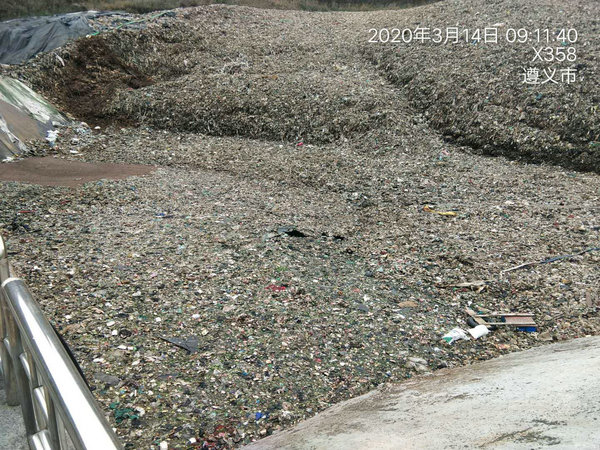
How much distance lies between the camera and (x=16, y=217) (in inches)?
173

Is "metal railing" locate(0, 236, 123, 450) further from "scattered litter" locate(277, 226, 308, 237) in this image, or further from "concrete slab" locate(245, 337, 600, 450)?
"scattered litter" locate(277, 226, 308, 237)

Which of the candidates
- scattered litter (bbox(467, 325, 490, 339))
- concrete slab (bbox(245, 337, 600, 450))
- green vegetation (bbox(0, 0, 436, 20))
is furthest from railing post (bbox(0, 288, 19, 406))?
green vegetation (bbox(0, 0, 436, 20))

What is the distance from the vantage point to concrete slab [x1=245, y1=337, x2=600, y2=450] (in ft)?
5.64

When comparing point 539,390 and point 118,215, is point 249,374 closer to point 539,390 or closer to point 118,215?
point 539,390

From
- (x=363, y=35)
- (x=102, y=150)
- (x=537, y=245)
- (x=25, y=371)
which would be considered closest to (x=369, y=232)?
(x=537, y=245)

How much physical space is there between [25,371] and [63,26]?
Answer: 9.28 m

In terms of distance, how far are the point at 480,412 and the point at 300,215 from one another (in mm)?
3066

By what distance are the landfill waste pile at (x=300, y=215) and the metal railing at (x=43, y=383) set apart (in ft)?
3.24

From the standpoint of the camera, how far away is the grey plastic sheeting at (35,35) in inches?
338

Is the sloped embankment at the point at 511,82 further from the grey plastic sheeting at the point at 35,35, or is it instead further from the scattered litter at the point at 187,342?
the grey plastic sheeting at the point at 35,35

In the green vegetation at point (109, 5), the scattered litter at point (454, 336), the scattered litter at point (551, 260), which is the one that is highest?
the green vegetation at point (109, 5)

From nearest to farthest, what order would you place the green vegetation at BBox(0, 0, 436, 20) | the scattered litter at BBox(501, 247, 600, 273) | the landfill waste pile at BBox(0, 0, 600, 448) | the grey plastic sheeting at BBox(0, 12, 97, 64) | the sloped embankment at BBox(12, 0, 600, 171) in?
the landfill waste pile at BBox(0, 0, 600, 448)
the scattered litter at BBox(501, 247, 600, 273)
the sloped embankment at BBox(12, 0, 600, 171)
the grey plastic sheeting at BBox(0, 12, 97, 64)
the green vegetation at BBox(0, 0, 436, 20)


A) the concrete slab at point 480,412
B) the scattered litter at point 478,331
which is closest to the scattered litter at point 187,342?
the concrete slab at point 480,412

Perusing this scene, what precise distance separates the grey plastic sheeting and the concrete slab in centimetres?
867
